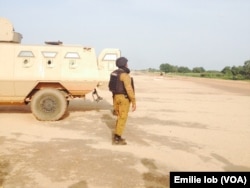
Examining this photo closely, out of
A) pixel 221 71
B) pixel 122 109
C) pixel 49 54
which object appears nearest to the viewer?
pixel 122 109

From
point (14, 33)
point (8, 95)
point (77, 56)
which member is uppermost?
point (14, 33)

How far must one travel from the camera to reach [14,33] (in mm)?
9531

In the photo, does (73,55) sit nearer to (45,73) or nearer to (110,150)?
(45,73)

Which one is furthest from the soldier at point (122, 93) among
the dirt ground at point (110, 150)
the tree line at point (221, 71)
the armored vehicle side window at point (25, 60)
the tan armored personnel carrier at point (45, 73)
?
the tree line at point (221, 71)

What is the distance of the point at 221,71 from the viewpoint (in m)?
99.4

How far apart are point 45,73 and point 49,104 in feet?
2.98

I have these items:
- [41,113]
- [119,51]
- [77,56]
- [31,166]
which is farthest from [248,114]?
[31,166]

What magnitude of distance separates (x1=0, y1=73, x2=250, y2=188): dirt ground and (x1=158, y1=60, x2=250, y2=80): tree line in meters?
57.8

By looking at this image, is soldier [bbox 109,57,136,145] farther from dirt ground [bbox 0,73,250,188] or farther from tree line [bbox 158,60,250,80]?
tree line [bbox 158,60,250,80]

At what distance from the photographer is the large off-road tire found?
9098 mm

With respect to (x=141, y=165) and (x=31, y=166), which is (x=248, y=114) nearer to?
(x=141, y=165)

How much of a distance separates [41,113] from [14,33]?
259 centimetres
